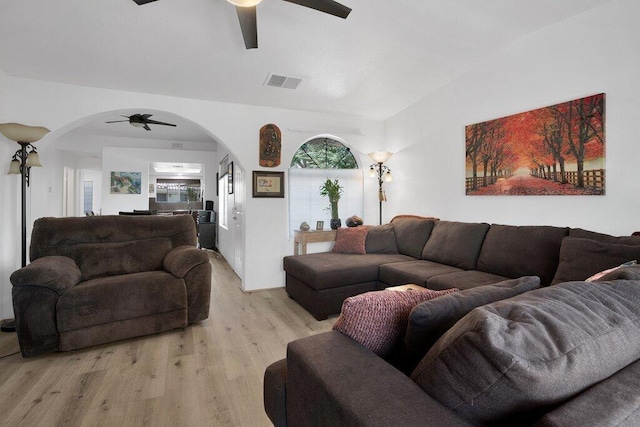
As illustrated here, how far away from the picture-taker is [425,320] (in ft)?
2.99

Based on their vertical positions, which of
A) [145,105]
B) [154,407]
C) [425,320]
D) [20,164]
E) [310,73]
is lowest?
[154,407]

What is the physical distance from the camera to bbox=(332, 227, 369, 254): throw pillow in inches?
152

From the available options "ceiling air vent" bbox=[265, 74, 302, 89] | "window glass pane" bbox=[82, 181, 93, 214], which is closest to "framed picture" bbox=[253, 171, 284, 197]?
"ceiling air vent" bbox=[265, 74, 302, 89]

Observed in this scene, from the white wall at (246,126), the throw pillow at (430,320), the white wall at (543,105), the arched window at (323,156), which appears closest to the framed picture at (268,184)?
the white wall at (246,126)

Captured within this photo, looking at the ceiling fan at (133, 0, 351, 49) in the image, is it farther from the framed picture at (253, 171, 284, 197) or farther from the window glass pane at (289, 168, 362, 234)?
the window glass pane at (289, 168, 362, 234)

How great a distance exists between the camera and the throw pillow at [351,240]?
3.87 metres

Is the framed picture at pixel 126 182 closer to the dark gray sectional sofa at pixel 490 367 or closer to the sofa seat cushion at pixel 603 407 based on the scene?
the dark gray sectional sofa at pixel 490 367

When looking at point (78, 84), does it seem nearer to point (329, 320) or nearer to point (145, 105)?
point (145, 105)

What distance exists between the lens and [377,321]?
104 centimetres

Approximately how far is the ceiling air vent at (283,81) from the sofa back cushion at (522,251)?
8.49 ft

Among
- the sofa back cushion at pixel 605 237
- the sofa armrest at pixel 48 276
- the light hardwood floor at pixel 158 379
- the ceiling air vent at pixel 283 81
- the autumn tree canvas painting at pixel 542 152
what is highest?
the ceiling air vent at pixel 283 81

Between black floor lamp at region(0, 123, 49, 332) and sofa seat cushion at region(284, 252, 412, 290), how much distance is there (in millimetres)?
2553

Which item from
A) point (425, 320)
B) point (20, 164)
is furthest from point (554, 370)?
point (20, 164)

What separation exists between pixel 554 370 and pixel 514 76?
334 cm
